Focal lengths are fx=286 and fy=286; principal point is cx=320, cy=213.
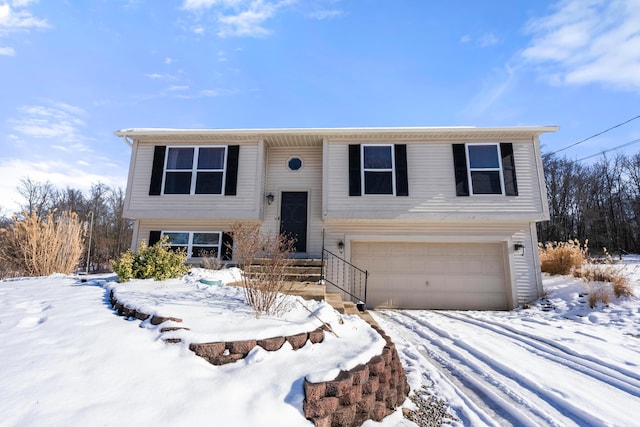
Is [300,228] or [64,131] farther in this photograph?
[64,131]

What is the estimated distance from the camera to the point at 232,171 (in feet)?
28.0

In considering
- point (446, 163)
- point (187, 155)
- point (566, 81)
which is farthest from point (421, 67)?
point (187, 155)

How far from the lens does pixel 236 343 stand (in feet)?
7.50

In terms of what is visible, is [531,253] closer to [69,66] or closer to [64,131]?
[69,66]

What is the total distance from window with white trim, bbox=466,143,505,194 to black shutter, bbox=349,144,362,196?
3183mm

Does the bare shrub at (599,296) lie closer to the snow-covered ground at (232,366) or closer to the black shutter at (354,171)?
the snow-covered ground at (232,366)

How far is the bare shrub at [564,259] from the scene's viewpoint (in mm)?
8469

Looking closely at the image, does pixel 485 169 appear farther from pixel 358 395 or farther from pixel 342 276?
pixel 358 395

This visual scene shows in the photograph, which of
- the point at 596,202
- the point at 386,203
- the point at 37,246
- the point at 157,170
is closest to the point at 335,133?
the point at 386,203

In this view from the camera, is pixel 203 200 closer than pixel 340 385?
No

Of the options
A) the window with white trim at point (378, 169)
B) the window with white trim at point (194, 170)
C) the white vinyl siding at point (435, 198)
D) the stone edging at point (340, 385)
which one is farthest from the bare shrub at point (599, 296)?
the window with white trim at point (194, 170)

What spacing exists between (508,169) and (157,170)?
10.4 meters

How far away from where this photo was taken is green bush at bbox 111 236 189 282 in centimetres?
493

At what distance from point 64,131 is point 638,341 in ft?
56.8
